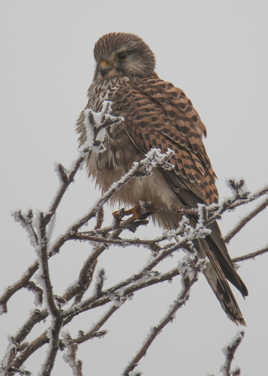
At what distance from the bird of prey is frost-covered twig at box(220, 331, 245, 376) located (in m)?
1.45

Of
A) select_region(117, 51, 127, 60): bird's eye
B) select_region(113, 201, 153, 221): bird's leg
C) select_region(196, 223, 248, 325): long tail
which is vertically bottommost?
select_region(196, 223, 248, 325): long tail

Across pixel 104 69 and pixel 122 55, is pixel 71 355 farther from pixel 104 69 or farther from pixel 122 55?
pixel 122 55

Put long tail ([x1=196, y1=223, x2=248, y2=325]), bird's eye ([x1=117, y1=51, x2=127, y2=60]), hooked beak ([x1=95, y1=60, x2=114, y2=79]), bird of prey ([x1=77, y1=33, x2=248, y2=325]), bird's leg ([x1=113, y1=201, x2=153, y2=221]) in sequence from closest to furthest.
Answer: long tail ([x1=196, y1=223, x2=248, y2=325])
bird of prey ([x1=77, y1=33, x2=248, y2=325])
bird's leg ([x1=113, y1=201, x2=153, y2=221])
hooked beak ([x1=95, y1=60, x2=114, y2=79])
bird's eye ([x1=117, y1=51, x2=127, y2=60])

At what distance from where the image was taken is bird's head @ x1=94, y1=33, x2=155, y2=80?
449 centimetres

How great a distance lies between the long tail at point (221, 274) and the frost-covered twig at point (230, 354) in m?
1.33

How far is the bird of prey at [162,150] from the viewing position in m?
3.46

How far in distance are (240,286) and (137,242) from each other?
1166 mm

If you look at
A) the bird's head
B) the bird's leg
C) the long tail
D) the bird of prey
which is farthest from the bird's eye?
the long tail

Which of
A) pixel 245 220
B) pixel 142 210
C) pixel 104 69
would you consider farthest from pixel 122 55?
pixel 245 220

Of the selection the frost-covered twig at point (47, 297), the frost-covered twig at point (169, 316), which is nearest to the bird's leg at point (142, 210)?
the frost-covered twig at point (169, 316)

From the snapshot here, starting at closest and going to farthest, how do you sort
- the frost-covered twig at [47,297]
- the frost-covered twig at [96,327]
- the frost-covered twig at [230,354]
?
the frost-covered twig at [47,297] < the frost-covered twig at [230,354] < the frost-covered twig at [96,327]

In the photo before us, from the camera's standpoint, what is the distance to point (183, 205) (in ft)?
12.3

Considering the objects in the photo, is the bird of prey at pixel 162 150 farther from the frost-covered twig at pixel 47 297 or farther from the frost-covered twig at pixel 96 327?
the frost-covered twig at pixel 47 297

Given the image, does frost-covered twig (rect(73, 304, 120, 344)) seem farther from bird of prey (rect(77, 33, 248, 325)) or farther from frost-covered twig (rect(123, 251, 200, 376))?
bird of prey (rect(77, 33, 248, 325))
